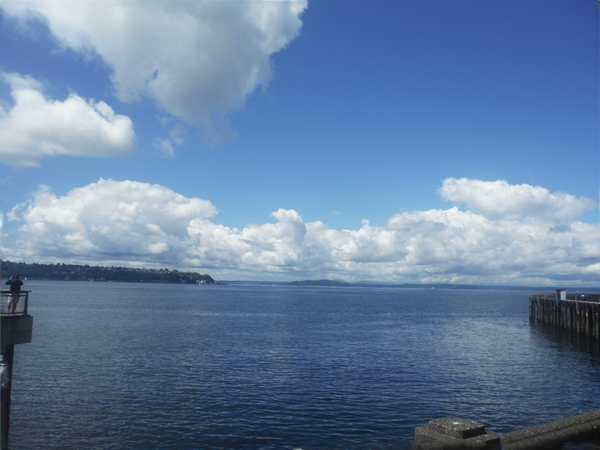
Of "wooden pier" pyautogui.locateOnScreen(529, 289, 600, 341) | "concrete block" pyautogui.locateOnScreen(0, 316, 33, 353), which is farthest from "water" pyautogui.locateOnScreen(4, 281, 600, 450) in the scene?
"concrete block" pyautogui.locateOnScreen(0, 316, 33, 353)

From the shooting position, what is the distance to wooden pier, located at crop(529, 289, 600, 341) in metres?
45.7

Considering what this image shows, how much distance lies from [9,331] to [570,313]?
58.4 metres

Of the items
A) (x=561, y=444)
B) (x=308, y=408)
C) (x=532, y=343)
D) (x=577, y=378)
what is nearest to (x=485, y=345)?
(x=532, y=343)

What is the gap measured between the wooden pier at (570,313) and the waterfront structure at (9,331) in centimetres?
5060

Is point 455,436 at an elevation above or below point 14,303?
below

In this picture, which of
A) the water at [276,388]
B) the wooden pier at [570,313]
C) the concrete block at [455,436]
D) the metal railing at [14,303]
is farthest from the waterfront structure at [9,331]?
the wooden pier at [570,313]

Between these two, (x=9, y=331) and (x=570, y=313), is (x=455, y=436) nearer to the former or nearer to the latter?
(x=9, y=331)

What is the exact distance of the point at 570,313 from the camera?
52219 millimetres

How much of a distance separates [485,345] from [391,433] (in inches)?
1161

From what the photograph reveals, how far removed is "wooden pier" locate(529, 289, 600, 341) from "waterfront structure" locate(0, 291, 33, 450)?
5060 centimetres

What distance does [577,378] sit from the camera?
28359 mm

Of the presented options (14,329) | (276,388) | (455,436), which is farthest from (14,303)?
(455,436)

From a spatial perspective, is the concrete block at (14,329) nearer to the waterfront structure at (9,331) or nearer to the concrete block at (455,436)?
the waterfront structure at (9,331)

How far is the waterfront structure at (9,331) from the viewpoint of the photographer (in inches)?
658
